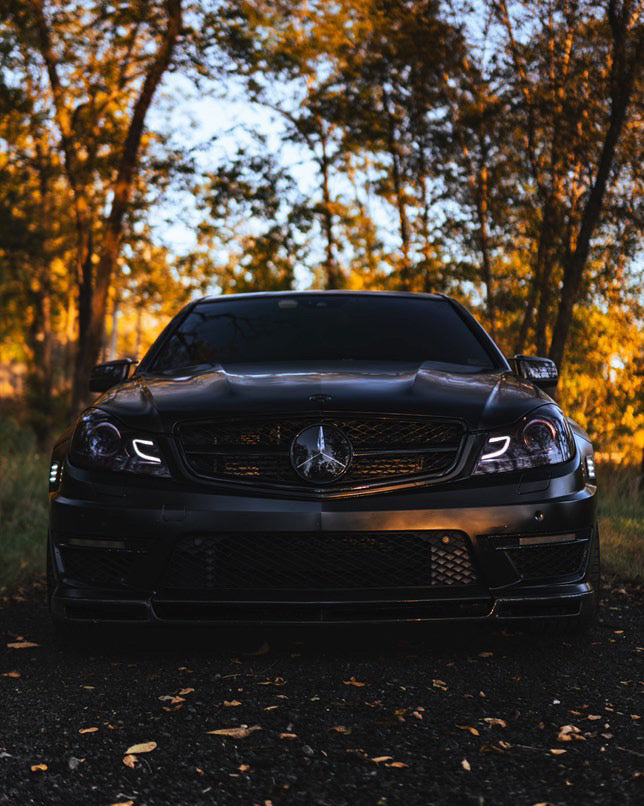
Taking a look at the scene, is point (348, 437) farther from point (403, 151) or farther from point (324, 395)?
point (403, 151)

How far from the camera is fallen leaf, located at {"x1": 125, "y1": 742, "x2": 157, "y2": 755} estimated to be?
9.82 ft

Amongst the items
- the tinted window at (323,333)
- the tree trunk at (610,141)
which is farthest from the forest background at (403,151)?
the tinted window at (323,333)

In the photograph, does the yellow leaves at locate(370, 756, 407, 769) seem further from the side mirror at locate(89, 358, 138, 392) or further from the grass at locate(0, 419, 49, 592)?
the grass at locate(0, 419, 49, 592)

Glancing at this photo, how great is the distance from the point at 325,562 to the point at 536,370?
190 centimetres

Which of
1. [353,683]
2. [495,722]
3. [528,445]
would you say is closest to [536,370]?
[528,445]

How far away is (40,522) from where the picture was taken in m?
8.46

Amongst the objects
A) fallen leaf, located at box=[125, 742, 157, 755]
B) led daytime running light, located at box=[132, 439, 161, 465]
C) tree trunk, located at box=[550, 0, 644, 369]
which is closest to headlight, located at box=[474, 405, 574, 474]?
led daytime running light, located at box=[132, 439, 161, 465]

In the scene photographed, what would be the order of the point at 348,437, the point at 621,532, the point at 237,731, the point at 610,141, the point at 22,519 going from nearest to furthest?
the point at 237,731
the point at 348,437
the point at 621,532
the point at 22,519
the point at 610,141

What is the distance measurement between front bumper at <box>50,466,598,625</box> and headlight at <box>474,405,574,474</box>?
83 mm

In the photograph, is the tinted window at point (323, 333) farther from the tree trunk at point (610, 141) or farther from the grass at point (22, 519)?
the tree trunk at point (610, 141)

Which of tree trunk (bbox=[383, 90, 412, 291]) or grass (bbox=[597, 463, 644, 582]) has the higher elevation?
tree trunk (bbox=[383, 90, 412, 291])

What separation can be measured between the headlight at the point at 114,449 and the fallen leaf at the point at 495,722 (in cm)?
143

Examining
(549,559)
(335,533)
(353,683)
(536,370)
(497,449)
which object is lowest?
(353,683)

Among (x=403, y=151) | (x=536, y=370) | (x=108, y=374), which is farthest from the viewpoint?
(x=403, y=151)
